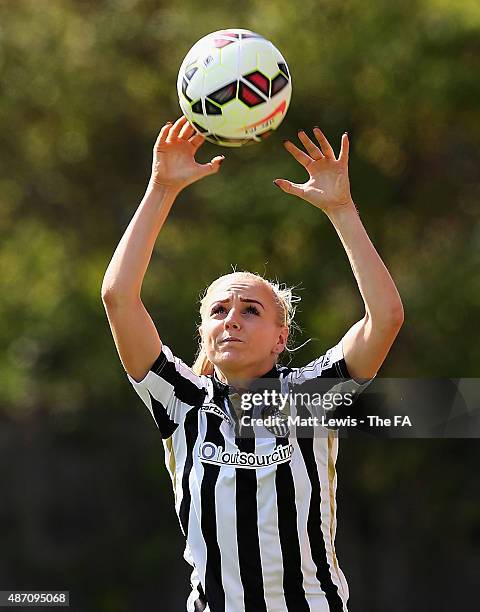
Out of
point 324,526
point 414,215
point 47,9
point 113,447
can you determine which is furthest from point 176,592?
point 324,526

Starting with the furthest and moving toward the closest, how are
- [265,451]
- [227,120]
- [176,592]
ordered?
[176,592]
[227,120]
[265,451]

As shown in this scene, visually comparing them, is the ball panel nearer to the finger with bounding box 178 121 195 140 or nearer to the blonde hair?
the finger with bounding box 178 121 195 140

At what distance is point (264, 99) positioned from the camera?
4.44 meters

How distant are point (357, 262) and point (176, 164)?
2.48 ft

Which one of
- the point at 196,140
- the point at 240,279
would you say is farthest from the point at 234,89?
the point at 240,279

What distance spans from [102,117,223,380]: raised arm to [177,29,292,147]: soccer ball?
8.3 inches

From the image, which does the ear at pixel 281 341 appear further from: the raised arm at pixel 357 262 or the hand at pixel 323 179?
the hand at pixel 323 179

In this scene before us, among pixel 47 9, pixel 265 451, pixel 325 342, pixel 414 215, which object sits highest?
pixel 47 9

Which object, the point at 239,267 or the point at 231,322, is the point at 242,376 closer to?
the point at 231,322

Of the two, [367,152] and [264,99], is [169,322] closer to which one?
[367,152]

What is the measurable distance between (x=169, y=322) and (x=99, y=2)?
3918 millimetres

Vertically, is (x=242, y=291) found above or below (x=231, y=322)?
above

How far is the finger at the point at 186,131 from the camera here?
166 inches

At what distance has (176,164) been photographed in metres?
4.15
